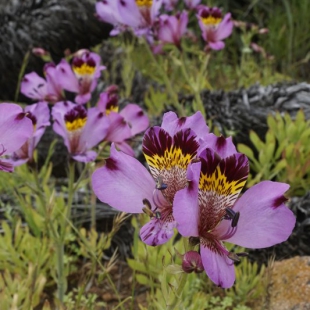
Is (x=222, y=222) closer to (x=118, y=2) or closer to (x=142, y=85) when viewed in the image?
(x=118, y=2)

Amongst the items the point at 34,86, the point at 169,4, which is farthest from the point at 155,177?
the point at 169,4

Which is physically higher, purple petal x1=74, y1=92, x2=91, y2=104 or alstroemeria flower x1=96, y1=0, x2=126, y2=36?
alstroemeria flower x1=96, y1=0, x2=126, y2=36

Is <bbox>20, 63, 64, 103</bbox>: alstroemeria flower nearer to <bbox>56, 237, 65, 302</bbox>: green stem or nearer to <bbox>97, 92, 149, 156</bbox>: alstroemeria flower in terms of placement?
Answer: <bbox>97, 92, 149, 156</bbox>: alstroemeria flower

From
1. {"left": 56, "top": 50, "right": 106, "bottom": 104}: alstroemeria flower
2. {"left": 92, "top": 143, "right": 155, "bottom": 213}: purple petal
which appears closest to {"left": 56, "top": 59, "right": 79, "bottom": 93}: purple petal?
{"left": 56, "top": 50, "right": 106, "bottom": 104}: alstroemeria flower

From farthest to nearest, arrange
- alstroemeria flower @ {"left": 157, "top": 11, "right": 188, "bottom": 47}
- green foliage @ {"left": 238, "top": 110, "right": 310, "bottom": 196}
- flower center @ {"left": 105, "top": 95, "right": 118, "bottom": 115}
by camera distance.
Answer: alstroemeria flower @ {"left": 157, "top": 11, "right": 188, "bottom": 47}, green foliage @ {"left": 238, "top": 110, "right": 310, "bottom": 196}, flower center @ {"left": 105, "top": 95, "right": 118, "bottom": 115}

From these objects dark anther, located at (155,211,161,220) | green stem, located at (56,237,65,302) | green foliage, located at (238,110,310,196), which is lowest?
green foliage, located at (238,110,310,196)

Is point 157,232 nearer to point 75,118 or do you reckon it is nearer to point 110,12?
point 75,118

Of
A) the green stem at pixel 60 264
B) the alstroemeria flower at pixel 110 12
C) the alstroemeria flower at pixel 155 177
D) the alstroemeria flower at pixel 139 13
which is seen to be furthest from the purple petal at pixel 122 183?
the alstroemeria flower at pixel 110 12
